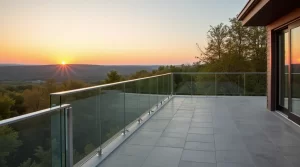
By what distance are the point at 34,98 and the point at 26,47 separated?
20.1 ft

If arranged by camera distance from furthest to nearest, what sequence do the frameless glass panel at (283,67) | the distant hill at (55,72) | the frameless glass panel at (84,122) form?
the distant hill at (55,72) → the frameless glass panel at (283,67) → the frameless glass panel at (84,122)

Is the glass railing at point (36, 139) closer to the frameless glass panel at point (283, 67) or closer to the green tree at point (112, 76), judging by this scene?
the frameless glass panel at point (283, 67)

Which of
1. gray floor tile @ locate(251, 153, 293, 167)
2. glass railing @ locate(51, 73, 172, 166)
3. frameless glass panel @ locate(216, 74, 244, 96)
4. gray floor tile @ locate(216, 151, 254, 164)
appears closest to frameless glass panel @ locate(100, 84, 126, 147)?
glass railing @ locate(51, 73, 172, 166)

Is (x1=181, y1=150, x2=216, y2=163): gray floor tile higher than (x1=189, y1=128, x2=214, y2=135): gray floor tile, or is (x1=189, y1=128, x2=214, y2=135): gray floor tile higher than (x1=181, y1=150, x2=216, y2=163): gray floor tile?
(x1=189, y1=128, x2=214, y2=135): gray floor tile

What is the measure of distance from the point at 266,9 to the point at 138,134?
3476 millimetres

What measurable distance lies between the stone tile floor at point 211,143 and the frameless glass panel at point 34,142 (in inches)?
38.7

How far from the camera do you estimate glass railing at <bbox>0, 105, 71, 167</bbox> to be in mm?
1772

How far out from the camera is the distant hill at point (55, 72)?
1541 cm

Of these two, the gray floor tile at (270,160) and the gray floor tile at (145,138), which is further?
the gray floor tile at (145,138)

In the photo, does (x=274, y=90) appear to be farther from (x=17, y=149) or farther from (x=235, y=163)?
(x=17, y=149)

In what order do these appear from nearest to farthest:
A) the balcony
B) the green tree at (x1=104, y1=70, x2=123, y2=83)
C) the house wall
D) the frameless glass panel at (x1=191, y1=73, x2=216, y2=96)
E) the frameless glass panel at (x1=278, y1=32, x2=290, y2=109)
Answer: the balcony
the frameless glass panel at (x1=278, y1=32, x2=290, y2=109)
the house wall
the frameless glass panel at (x1=191, y1=73, x2=216, y2=96)
the green tree at (x1=104, y1=70, x2=123, y2=83)

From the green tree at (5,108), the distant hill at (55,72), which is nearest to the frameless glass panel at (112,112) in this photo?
the green tree at (5,108)

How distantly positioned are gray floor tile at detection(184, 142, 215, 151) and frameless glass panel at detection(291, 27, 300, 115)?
262 centimetres

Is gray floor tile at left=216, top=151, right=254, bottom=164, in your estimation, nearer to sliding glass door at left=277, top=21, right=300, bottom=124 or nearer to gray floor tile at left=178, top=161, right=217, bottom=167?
gray floor tile at left=178, top=161, right=217, bottom=167
